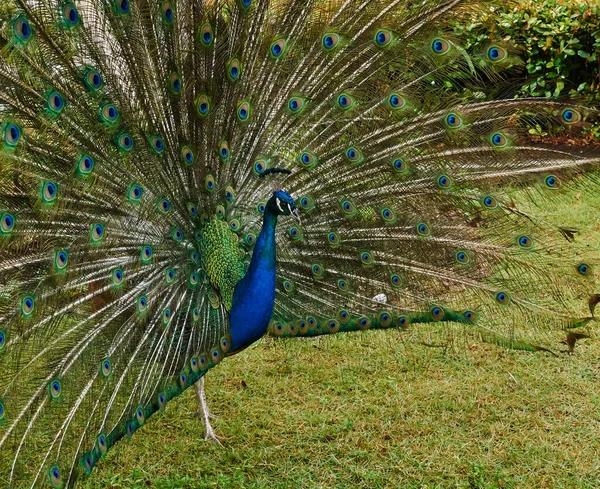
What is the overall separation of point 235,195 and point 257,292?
0.55m

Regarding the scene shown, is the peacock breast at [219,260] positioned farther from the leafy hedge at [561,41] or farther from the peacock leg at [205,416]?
the leafy hedge at [561,41]

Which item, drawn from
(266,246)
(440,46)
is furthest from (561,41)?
(266,246)

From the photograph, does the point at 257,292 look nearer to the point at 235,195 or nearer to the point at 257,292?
the point at 257,292

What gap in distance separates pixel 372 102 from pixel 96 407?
5.92 feet

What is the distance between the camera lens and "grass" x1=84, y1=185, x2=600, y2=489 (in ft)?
10.8

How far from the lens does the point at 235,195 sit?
3297 mm

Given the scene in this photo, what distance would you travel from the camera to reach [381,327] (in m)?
3.35

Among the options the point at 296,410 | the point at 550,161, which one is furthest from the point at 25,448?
the point at 550,161

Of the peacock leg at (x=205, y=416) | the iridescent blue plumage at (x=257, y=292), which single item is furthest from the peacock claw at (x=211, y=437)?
the iridescent blue plumage at (x=257, y=292)

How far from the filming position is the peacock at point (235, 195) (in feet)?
8.35

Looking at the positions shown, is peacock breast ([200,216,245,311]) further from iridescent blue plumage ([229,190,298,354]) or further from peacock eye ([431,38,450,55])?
peacock eye ([431,38,450,55])

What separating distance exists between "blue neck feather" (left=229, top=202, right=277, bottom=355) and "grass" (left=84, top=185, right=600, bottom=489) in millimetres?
750

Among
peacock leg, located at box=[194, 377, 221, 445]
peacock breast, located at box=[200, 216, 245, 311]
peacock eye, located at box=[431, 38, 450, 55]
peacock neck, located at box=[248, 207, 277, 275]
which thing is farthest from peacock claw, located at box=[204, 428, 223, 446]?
peacock eye, located at box=[431, 38, 450, 55]

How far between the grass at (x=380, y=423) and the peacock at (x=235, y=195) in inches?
13.0
